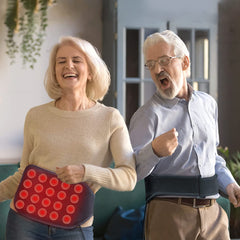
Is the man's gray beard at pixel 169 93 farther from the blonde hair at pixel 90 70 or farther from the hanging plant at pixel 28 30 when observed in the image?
the hanging plant at pixel 28 30

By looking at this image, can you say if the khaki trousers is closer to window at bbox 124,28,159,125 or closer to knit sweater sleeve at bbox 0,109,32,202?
knit sweater sleeve at bbox 0,109,32,202

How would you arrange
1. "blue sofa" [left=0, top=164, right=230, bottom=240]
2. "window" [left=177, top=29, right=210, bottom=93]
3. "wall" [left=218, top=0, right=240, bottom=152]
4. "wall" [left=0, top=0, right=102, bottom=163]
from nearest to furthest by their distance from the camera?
"blue sofa" [left=0, top=164, right=230, bottom=240] < "window" [left=177, top=29, right=210, bottom=93] < "wall" [left=0, top=0, right=102, bottom=163] < "wall" [left=218, top=0, right=240, bottom=152]

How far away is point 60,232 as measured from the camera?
4.90 ft

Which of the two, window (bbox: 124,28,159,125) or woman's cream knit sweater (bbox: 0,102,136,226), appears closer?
woman's cream knit sweater (bbox: 0,102,136,226)

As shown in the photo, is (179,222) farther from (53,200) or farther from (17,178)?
(17,178)

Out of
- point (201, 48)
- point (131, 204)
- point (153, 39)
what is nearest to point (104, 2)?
point (201, 48)

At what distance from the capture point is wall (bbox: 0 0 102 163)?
487 centimetres

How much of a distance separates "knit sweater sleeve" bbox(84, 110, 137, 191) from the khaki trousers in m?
0.31

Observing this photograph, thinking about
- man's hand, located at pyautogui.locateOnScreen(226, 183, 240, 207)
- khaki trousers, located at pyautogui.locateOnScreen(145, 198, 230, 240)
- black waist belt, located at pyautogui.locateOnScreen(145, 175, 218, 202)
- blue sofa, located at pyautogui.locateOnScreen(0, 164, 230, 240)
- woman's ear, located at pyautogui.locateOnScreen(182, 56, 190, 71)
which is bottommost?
blue sofa, located at pyautogui.locateOnScreen(0, 164, 230, 240)

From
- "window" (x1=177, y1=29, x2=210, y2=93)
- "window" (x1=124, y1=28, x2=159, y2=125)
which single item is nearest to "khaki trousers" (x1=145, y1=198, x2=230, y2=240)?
"window" (x1=124, y1=28, x2=159, y2=125)

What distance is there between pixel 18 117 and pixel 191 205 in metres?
3.38

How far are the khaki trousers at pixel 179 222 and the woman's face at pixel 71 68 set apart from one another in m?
0.55

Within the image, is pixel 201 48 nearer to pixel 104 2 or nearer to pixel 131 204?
pixel 104 2

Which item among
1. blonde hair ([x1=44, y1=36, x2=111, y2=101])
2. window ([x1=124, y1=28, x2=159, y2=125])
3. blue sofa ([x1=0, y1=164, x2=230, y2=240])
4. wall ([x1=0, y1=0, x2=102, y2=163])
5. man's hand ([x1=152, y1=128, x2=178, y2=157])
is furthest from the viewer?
wall ([x1=0, y1=0, x2=102, y2=163])
